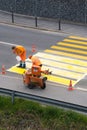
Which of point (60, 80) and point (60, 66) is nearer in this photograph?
point (60, 80)

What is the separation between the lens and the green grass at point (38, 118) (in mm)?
14867

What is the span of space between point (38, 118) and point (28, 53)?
8378 millimetres

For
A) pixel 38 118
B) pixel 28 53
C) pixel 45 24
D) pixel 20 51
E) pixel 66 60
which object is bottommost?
pixel 38 118

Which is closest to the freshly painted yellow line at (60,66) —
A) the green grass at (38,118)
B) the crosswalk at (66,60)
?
the crosswalk at (66,60)

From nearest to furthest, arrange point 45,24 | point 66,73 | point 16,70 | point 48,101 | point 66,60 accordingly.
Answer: point 48,101 → point 66,73 → point 16,70 → point 66,60 → point 45,24

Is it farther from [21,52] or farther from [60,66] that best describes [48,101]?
[60,66]

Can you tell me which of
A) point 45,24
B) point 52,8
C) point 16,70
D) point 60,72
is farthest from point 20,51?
point 52,8

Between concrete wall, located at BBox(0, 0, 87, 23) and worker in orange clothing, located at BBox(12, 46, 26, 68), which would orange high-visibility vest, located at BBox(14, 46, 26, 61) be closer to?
worker in orange clothing, located at BBox(12, 46, 26, 68)

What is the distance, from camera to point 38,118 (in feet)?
50.5

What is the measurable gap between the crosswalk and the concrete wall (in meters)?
2.63

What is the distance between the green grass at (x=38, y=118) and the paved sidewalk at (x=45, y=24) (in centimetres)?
1152

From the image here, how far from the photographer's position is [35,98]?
15.4 metres

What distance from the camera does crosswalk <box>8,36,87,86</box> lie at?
20359 millimetres

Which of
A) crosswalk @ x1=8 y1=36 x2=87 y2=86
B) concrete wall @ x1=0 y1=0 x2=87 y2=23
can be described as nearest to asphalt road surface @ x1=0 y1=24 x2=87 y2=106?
crosswalk @ x1=8 y1=36 x2=87 y2=86
